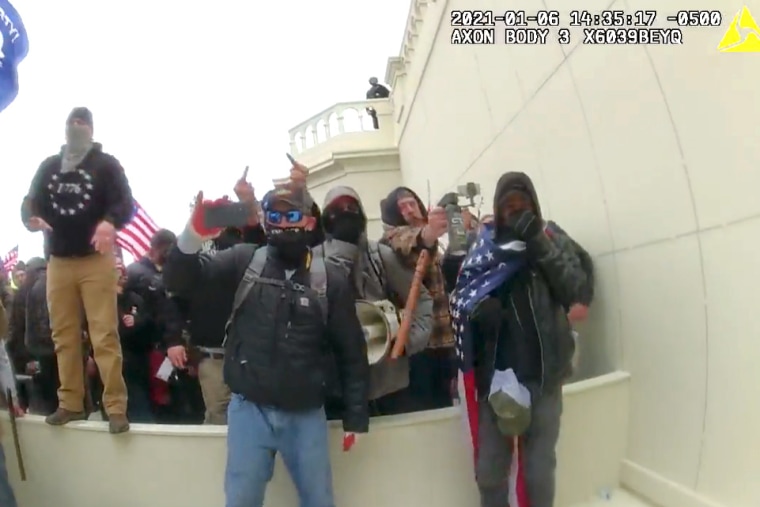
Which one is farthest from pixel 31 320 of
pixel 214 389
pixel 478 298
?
pixel 478 298

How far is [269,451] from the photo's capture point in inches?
105

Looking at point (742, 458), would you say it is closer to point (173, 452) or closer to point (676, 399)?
point (676, 399)

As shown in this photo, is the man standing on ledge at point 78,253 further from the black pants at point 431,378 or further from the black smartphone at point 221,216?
the black pants at point 431,378

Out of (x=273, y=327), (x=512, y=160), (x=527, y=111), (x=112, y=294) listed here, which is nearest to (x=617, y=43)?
(x=527, y=111)

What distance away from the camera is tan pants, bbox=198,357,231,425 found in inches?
131

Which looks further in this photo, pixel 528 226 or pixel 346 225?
pixel 346 225

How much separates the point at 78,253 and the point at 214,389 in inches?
39.2

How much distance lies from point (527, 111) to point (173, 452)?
316 centimetres

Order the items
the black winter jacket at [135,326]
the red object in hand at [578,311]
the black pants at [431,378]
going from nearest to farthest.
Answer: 1. the black pants at [431,378]
2. the red object in hand at [578,311]
3. the black winter jacket at [135,326]

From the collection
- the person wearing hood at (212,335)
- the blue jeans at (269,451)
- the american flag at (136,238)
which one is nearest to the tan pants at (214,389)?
the person wearing hood at (212,335)

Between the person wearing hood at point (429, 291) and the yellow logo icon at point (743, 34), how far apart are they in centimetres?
149

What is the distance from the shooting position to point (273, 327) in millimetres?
2561

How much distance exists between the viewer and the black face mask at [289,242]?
2.67 metres

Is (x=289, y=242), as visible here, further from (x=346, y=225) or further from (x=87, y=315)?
(x=87, y=315)
